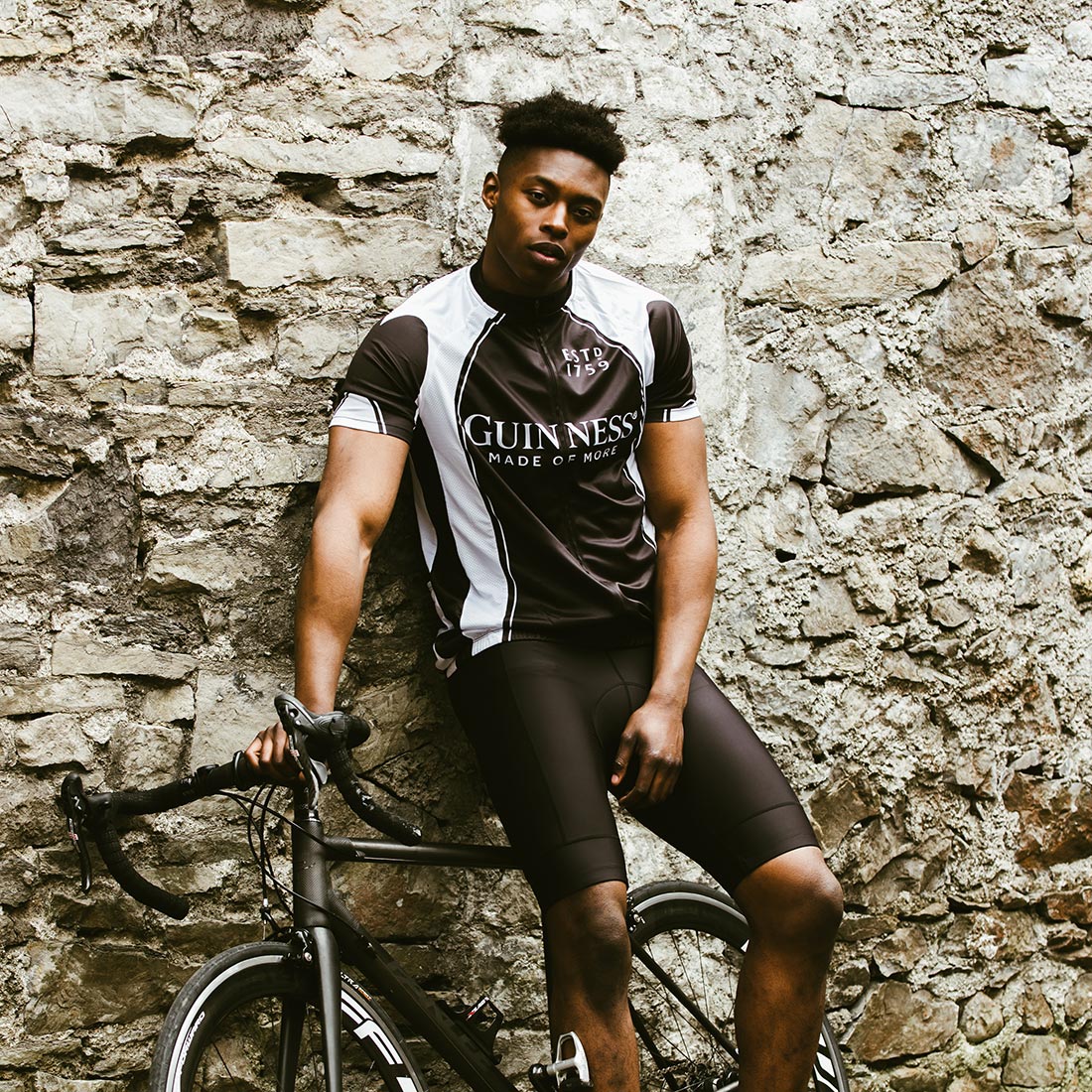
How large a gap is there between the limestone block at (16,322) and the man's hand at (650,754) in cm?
144

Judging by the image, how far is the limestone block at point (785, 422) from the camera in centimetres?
314

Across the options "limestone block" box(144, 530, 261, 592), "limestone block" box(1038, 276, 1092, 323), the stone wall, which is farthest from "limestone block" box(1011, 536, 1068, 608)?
"limestone block" box(144, 530, 261, 592)

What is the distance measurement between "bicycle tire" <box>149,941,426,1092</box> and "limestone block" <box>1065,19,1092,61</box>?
281 cm

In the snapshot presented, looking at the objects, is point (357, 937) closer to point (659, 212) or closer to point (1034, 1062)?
point (659, 212)

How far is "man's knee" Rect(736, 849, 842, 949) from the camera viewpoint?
8.07 feet

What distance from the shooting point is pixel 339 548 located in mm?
2439

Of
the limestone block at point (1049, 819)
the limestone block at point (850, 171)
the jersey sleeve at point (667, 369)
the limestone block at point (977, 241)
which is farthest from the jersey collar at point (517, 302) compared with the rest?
the limestone block at point (1049, 819)

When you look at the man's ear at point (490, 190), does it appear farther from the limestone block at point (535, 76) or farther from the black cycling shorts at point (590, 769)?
the black cycling shorts at point (590, 769)

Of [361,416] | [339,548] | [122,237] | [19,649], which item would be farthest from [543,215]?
[19,649]

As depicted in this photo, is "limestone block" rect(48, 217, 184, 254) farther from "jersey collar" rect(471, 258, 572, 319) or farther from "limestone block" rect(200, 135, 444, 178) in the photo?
"jersey collar" rect(471, 258, 572, 319)

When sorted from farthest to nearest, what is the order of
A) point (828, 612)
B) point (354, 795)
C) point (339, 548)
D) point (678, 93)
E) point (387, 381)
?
1. point (828, 612)
2. point (678, 93)
3. point (387, 381)
4. point (339, 548)
5. point (354, 795)

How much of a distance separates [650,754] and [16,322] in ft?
5.02

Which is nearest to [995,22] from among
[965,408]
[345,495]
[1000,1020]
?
[965,408]

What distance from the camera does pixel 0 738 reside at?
8.77 feet
